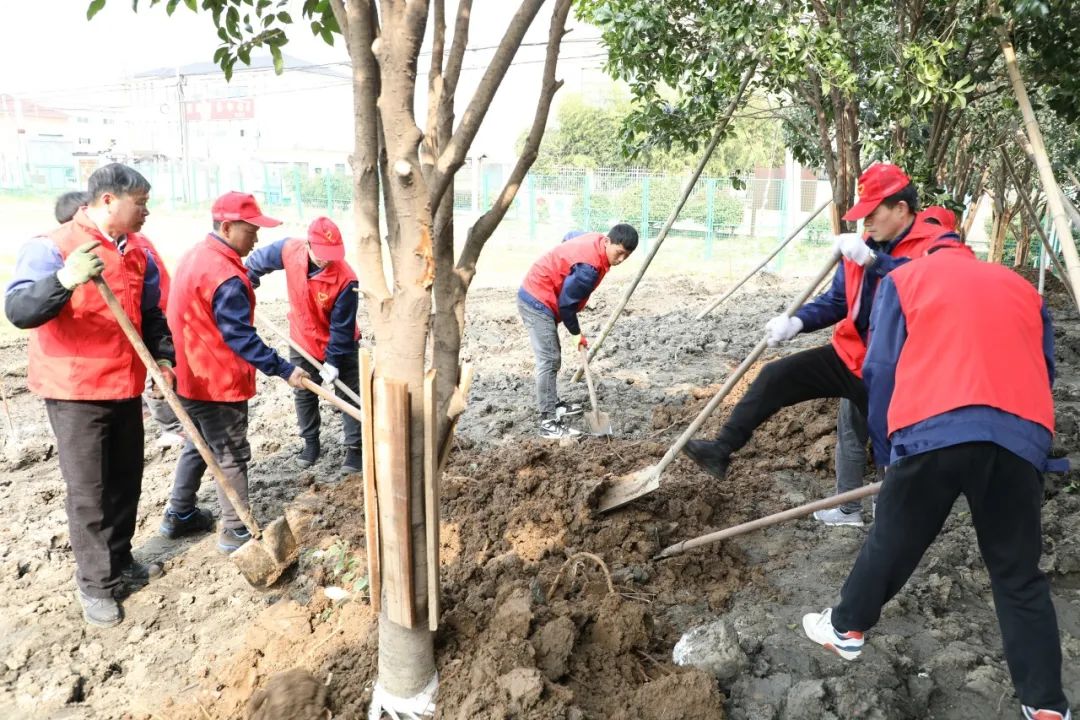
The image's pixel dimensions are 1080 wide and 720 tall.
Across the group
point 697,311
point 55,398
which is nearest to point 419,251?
point 55,398

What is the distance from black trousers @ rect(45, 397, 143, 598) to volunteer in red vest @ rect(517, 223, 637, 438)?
2.80 metres

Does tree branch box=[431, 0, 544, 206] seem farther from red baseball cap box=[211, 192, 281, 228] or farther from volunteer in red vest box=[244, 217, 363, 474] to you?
volunteer in red vest box=[244, 217, 363, 474]

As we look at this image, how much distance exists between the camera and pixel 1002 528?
94.3 inches

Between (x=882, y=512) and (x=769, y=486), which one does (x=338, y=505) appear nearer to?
(x=769, y=486)

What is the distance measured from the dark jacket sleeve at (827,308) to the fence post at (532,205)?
1750 cm

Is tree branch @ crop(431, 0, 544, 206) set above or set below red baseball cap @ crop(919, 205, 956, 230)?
above

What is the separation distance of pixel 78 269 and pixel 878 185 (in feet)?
10.4

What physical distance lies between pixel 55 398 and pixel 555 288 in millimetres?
3305

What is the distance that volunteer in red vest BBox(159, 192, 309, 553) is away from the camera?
3.66 meters

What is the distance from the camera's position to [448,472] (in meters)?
4.62

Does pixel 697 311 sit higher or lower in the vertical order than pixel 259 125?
lower

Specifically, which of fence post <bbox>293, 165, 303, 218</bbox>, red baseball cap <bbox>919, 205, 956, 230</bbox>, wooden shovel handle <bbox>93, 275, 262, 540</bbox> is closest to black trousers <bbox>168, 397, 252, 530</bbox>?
wooden shovel handle <bbox>93, 275, 262, 540</bbox>

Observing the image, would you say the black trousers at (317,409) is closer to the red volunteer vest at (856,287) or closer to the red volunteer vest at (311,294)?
the red volunteer vest at (311,294)

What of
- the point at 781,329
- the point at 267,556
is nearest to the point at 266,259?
the point at 267,556
